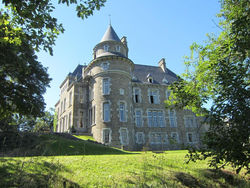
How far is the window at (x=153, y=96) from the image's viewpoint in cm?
3064

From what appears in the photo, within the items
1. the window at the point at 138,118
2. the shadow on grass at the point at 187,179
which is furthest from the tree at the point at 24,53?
the window at the point at 138,118

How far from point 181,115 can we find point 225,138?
2741cm

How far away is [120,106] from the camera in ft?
80.4

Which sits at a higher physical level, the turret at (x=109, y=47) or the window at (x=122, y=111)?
the turret at (x=109, y=47)

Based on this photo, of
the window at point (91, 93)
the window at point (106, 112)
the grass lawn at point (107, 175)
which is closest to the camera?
the grass lawn at point (107, 175)

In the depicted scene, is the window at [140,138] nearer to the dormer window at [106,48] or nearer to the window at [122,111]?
the window at [122,111]

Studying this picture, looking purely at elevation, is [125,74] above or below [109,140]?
above

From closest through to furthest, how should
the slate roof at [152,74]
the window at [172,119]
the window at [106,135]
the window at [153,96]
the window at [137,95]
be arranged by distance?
the window at [106,135] < the window at [137,95] < the window at [172,119] < the window at [153,96] < the slate roof at [152,74]

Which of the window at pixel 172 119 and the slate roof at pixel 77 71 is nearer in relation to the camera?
the window at pixel 172 119

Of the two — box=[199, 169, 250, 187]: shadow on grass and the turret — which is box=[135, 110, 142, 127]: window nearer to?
the turret

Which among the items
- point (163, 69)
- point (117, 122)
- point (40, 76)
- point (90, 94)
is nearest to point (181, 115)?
point (163, 69)

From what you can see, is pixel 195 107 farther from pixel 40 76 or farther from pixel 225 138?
pixel 40 76

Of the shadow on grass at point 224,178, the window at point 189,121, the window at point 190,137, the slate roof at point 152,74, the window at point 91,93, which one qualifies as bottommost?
the shadow on grass at point 224,178

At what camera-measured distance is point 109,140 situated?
73.7 ft
